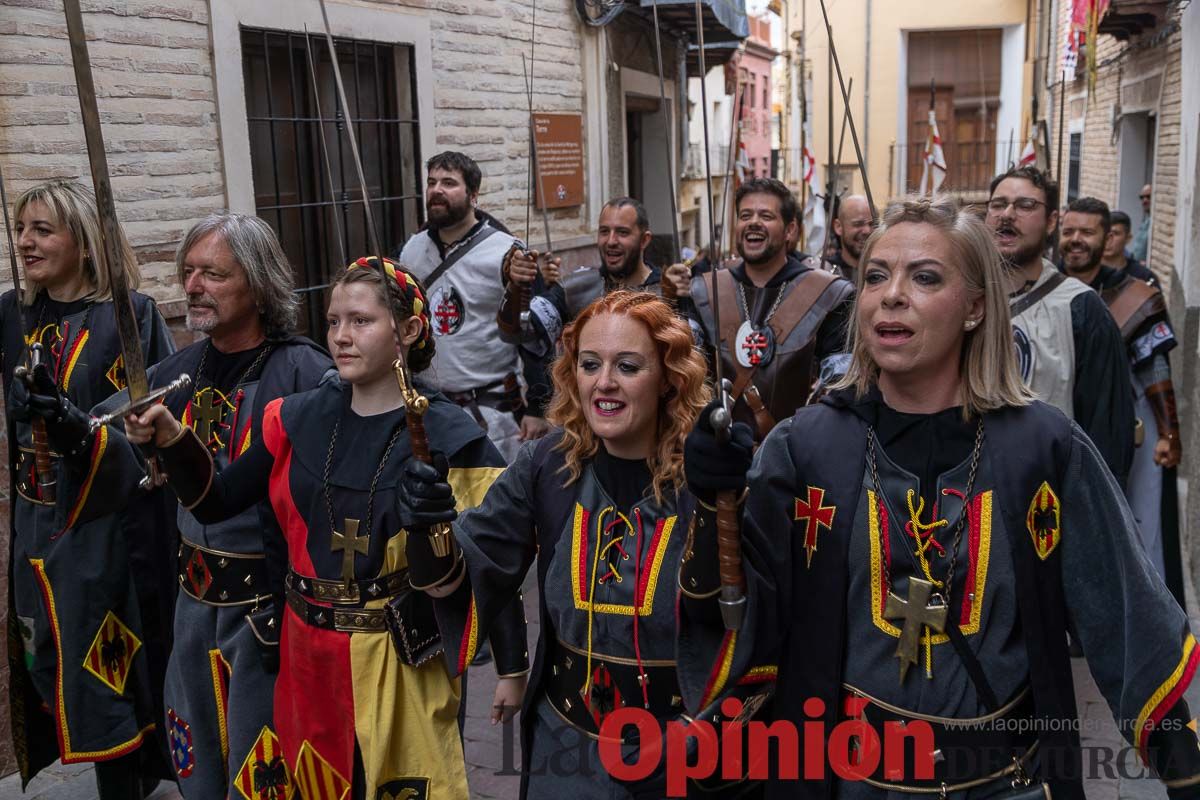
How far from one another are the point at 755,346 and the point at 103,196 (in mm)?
2931

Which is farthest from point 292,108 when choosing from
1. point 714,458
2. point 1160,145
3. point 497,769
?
point 1160,145

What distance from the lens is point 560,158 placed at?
33.0 ft

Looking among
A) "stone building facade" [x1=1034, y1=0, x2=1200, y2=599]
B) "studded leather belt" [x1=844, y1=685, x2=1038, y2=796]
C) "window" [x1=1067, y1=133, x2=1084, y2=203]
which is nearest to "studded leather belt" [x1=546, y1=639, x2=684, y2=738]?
"studded leather belt" [x1=844, y1=685, x2=1038, y2=796]

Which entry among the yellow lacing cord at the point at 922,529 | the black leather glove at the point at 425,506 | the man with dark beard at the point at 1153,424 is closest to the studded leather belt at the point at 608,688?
the black leather glove at the point at 425,506

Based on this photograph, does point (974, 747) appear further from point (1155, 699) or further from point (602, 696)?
point (602, 696)

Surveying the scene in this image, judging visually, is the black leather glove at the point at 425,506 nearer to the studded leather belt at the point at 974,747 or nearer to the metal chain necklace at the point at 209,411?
the studded leather belt at the point at 974,747

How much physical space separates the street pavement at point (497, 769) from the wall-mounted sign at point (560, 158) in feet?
18.3

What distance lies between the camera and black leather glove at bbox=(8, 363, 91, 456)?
3.39m

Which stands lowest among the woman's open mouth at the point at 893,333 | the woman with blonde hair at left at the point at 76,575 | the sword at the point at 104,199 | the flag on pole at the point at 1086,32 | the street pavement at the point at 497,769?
the street pavement at the point at 497,769

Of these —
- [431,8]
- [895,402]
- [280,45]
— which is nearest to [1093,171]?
[431,8]

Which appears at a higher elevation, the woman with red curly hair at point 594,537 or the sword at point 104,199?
the sword at point 104,199

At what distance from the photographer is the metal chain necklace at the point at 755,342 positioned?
476 cm

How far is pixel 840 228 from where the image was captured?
7223mm

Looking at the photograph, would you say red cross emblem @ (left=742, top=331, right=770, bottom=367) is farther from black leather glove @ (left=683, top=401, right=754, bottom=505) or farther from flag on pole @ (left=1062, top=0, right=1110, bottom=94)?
flag on pole @ (left=1062, top=0, right=1110, bottom=94)
